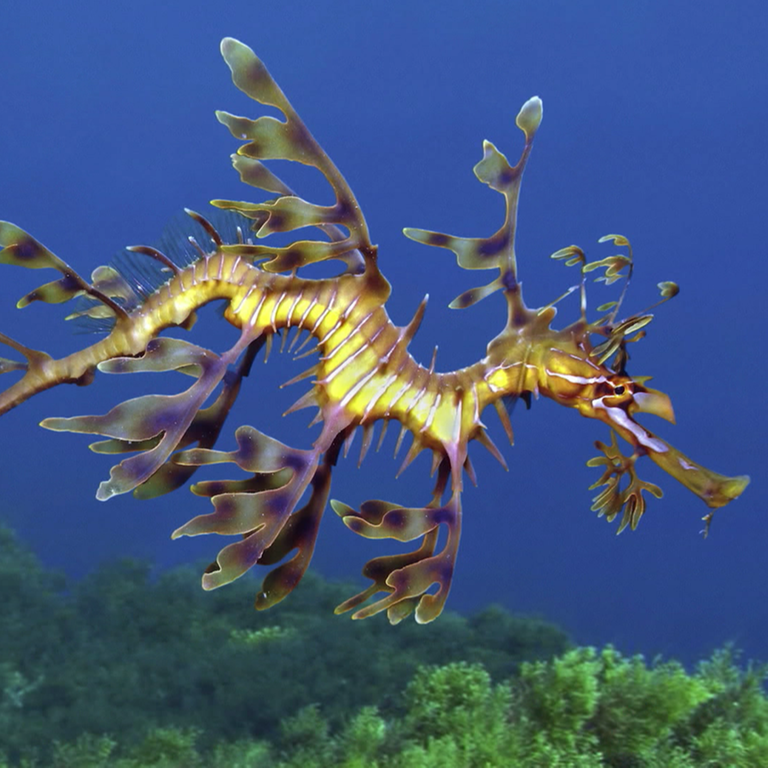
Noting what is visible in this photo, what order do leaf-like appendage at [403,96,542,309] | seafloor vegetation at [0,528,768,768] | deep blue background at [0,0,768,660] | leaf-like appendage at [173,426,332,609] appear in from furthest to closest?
deep blue background at [0,0,768,660], seafloor vegetation at [0,528,768,768], leaf-like appendage at [403,96,542,309], leaf-like appendage at [173,426,332,609]

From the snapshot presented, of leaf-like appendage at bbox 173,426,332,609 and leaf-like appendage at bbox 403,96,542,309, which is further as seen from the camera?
leaf-like appendage at bbox 403,96,542,309

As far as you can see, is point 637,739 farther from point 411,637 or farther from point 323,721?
point 411,637

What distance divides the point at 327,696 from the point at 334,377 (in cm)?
289

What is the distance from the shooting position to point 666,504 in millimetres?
36156

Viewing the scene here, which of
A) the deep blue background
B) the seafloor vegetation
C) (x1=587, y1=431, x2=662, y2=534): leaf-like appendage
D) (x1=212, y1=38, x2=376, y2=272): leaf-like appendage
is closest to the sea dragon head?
(x1=587, y1=431, x2=662, y2=534): leaf-like appendage

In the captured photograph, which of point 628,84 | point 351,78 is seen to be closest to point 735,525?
point 628,84

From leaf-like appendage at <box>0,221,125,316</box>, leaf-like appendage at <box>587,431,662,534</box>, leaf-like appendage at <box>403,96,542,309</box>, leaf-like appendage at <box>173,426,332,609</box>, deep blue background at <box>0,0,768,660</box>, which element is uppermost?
deep blue background at <box>0,0,768,660</box>

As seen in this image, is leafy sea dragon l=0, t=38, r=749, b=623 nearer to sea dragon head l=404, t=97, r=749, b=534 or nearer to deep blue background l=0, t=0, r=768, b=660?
sea dragon head l=404, t=97, r=749, b=534

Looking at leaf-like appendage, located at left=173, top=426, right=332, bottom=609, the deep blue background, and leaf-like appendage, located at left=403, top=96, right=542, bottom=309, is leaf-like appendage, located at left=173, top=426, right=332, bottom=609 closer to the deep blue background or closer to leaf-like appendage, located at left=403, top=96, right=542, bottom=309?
leaf-like appendage, located at left=403, top=96, right=542, bottom=309

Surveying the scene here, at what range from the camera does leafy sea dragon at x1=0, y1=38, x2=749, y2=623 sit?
1.46m

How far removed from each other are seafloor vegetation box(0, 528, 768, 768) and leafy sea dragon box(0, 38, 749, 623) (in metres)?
1.65

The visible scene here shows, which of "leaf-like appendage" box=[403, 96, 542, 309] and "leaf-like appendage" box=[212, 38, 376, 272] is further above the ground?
"leaf-like appendage" box=[403, 96, 542, 309]

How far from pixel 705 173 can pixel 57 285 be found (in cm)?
3721

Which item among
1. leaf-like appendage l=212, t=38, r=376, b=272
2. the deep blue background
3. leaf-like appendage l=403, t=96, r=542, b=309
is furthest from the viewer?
the deep blue background
